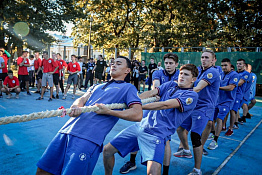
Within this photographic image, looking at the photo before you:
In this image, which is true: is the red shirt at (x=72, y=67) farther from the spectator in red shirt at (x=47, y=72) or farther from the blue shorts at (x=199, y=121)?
the blue shorts at (x=199, y=121)

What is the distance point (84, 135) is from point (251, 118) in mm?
8142

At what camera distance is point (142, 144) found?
108 inches

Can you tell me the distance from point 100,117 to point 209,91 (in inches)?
95.3

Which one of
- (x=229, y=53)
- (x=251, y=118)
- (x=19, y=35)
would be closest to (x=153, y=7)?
(x=229, y=53)

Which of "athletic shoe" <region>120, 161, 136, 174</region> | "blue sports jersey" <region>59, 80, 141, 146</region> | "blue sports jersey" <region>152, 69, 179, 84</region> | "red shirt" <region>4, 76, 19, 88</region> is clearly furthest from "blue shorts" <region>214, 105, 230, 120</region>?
"red shirt" <region>4, 76, 19, 88</region>

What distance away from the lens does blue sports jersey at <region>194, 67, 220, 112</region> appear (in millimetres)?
3912

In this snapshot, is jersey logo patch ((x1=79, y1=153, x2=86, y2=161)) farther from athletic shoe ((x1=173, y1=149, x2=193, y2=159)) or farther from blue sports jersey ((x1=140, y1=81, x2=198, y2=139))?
athletic shoe ((x1=173, y1=149, x2=193, y2=159))

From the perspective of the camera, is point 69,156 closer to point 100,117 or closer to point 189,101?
point 100,117

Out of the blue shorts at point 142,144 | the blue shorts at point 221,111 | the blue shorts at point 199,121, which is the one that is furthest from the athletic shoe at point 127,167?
the blue shorts at point 221,111

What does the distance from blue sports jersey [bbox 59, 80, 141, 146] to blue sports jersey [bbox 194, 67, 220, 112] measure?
191cm

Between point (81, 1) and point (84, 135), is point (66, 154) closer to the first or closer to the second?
point (84, 135)

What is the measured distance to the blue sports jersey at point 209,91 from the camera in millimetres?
3912

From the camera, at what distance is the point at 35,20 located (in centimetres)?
2369

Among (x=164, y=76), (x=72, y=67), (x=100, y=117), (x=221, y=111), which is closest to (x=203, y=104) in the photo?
(x=164, y=76)
